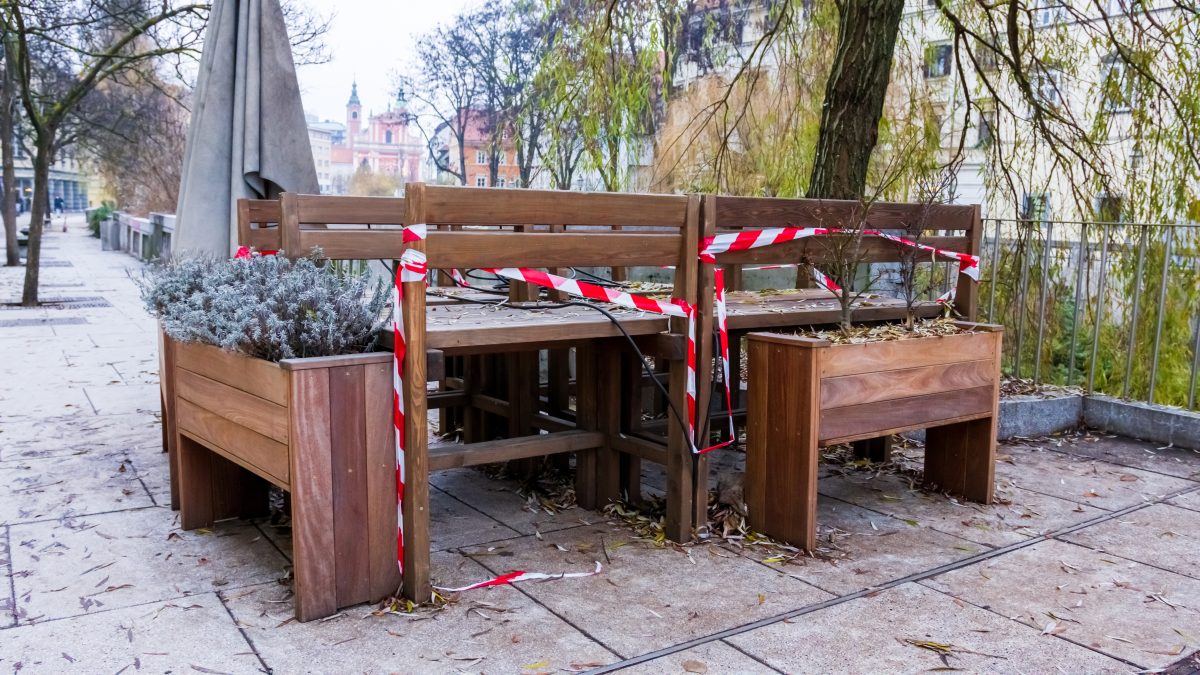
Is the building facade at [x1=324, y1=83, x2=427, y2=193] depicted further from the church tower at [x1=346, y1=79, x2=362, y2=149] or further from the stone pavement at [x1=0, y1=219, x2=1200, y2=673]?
the stone pavement at [x1=0, y1=219, x2=1200, y2=673]

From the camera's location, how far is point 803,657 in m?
2.96

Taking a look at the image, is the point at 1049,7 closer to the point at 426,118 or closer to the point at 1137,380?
the point at 1137,380

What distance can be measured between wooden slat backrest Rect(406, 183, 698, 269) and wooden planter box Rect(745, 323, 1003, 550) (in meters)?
0.59

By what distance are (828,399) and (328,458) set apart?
6.15 ft

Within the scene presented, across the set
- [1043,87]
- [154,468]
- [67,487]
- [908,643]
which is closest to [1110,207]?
[1043,87]

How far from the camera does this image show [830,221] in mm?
4371

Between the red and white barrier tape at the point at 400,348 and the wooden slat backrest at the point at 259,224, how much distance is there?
1685 millimetres

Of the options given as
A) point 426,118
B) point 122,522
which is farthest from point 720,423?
point 426,118

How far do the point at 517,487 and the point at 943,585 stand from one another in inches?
81.6

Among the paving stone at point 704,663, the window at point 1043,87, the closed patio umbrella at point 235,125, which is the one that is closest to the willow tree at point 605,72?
the window at point 1043,87

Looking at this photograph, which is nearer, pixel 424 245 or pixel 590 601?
pixel 424 245

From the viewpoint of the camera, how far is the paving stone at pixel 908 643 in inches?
115

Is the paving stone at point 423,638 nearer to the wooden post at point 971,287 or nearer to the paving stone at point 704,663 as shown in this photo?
the paving stone at point 704,663

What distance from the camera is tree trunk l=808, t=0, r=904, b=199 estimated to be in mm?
6125
